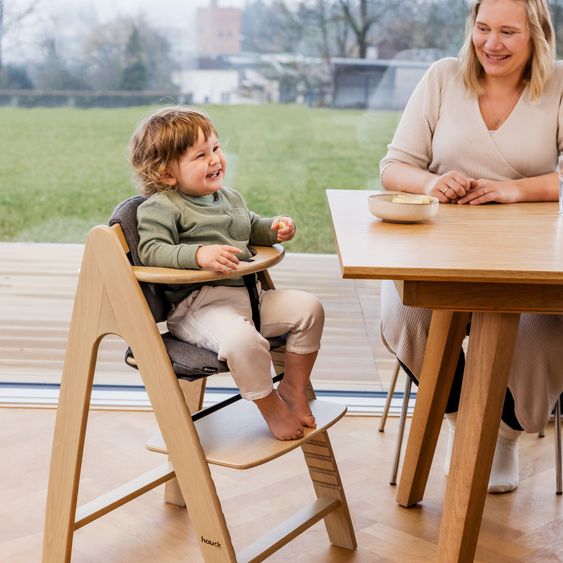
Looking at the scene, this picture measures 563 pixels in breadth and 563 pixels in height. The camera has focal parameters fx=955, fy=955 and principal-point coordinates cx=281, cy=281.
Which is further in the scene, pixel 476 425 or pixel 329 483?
pixel 329 483

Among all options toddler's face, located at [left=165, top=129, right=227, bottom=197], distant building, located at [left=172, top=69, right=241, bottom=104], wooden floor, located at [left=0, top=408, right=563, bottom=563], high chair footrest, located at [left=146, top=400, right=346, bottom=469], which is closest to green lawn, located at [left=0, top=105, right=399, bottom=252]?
distant building, located at [left=172, top=69, right=241, bottom=104]

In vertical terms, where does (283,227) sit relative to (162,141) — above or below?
below

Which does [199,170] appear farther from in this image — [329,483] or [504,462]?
[504,462]

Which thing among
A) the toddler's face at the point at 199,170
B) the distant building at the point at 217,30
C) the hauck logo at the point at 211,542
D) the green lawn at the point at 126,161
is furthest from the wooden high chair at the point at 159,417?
the distant building at the point at 217,30

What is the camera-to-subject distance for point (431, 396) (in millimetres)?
2404

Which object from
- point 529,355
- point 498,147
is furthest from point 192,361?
point 498,147

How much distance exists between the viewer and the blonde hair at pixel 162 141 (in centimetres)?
208

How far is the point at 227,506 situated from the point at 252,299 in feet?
2.24

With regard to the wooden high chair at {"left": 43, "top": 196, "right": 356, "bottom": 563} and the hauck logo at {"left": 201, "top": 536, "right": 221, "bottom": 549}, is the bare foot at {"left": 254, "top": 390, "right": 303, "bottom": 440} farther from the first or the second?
the hauck logo at {"left": 201, "top": 536, "right": 221, "bottom": 549}

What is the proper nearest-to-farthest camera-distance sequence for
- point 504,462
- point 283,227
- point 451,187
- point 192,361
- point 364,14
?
point 192,361 → point 283,227 → point 451,187 → point 504,462 → point 364,14

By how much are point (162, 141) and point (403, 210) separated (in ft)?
1.80

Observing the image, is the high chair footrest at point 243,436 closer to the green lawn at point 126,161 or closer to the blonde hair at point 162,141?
the blonde hair at point 162,141

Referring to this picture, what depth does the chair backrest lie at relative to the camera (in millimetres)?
2010

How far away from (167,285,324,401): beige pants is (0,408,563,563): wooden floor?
55 cm
